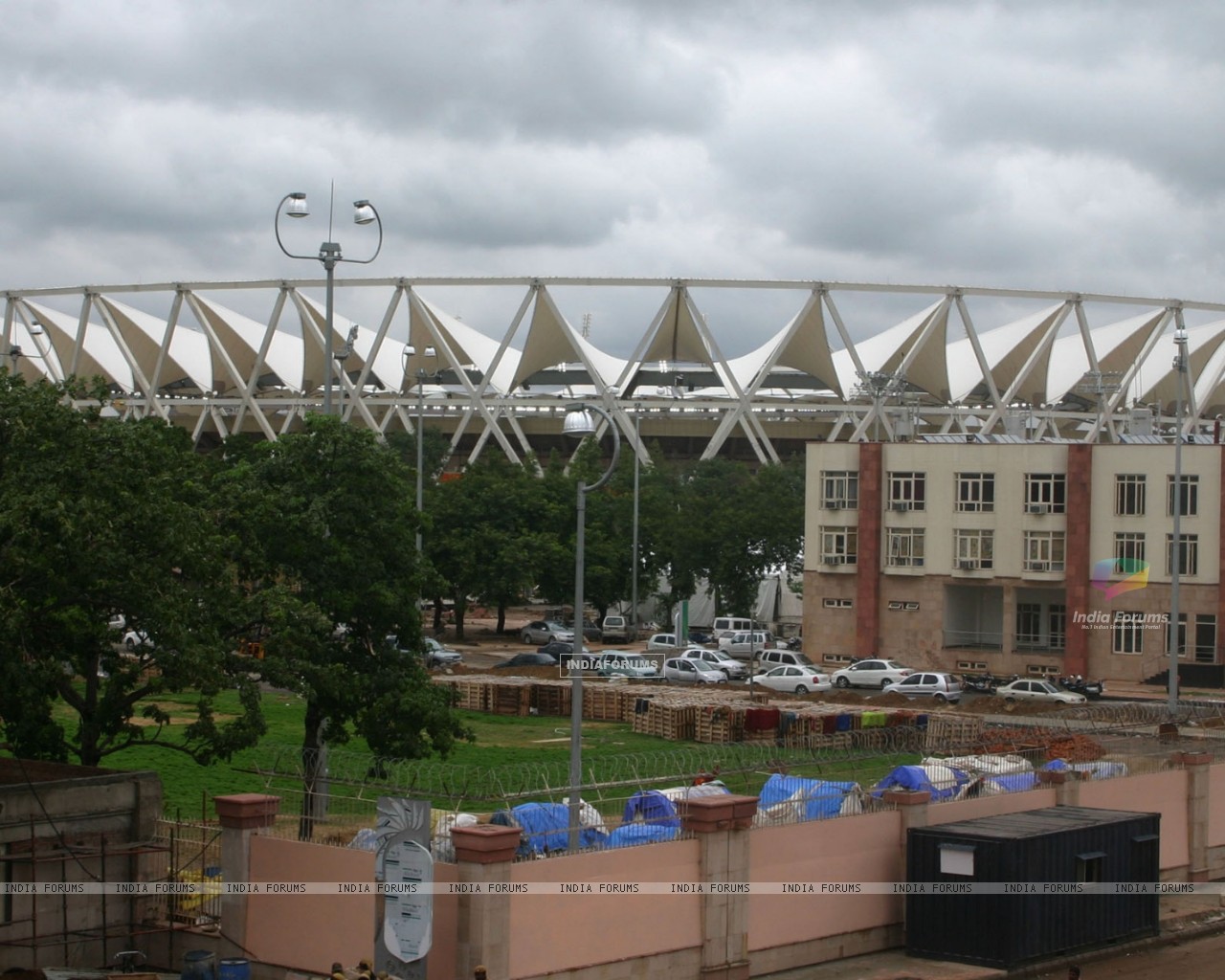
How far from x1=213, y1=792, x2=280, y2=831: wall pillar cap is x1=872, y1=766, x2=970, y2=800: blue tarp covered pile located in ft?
23.3

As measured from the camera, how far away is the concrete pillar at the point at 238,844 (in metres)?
18.0

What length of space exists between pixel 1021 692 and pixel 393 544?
83.4 ft

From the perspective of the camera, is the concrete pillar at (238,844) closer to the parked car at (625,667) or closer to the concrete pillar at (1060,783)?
the concrete pillar at (1060,783)

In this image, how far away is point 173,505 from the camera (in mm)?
19891

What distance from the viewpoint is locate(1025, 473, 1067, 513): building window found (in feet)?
165

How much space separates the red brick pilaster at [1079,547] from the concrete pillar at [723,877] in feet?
109

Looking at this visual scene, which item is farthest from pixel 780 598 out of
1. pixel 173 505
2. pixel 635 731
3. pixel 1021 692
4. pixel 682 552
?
pixel 173 505

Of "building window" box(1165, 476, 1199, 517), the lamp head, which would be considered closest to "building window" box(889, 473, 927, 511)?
"building window" box(1165, 476, 1199, 517)

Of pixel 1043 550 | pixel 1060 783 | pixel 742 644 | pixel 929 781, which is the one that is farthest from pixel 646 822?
pixel 742 644

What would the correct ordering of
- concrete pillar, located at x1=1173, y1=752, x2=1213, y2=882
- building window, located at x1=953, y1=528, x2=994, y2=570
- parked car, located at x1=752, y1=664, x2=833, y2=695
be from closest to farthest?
concrete pillar, located at x1=1173, y1=752, x2=1213, y2=882, parked car, located at x1=752, y1=664, x2=833, y2=695, building window, located at x1=953, y1=528, x2=994, y2=570

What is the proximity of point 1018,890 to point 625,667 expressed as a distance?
28.5 metres

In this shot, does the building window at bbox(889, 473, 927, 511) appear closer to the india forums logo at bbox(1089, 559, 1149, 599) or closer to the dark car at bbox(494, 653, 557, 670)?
the india forums logo at bbox(1089, 559, 1149, 599)

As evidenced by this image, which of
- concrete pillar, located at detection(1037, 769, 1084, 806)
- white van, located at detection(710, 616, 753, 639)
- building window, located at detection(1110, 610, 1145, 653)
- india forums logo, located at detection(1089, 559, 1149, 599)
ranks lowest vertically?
concrete pillar, located at detection(1037, 769, 1084, 806)

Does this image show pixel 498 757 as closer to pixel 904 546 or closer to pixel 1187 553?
pixel 904 546
